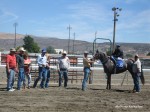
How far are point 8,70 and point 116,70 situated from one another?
5.00 meters

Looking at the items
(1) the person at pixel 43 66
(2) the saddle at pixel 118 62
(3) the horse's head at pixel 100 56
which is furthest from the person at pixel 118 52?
(1) the person at pixel 43 66

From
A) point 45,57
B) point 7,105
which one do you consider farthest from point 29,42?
point 7,105

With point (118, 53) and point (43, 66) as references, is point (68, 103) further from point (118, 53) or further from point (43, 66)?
point (118, 53)

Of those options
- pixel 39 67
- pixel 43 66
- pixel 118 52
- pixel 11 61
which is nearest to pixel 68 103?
pixel 11 61

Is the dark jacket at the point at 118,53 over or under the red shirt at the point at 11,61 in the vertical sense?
over

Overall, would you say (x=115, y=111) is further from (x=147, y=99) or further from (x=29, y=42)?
(x=29, y=42)

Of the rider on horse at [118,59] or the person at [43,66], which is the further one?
the rider on horse at [118,59]

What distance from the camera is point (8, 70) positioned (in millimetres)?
13164

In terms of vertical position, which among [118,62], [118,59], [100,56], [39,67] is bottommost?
[39,67]

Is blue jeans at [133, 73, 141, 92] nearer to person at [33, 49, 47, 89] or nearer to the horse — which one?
the horse

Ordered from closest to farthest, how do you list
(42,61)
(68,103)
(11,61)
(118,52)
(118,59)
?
(68,103)
(11,61)
(42,61)
(118,52)
(118,59)

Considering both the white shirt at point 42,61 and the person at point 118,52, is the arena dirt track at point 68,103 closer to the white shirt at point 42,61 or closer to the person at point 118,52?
the white shirt at point 42,61

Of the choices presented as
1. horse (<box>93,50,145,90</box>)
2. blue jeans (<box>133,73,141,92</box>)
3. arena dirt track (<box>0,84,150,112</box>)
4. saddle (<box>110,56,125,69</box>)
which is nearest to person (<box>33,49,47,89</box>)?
horse (<box>93,50,145,90</box>)

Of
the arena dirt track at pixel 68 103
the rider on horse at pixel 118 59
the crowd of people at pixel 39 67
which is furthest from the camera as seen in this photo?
the rider on horse at pixel 118 59
